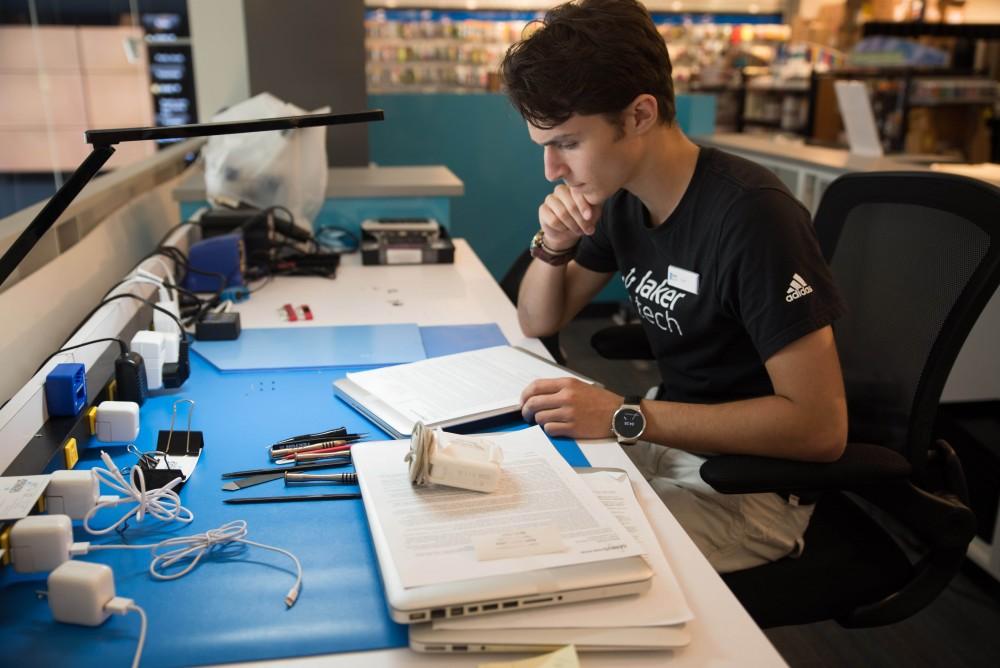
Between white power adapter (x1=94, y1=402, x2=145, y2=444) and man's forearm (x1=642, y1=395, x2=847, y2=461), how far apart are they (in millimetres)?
716

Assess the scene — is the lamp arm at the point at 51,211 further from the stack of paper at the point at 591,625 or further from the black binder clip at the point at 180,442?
the stack of paper at the point at 591,625

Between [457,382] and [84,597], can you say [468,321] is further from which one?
[84,597]

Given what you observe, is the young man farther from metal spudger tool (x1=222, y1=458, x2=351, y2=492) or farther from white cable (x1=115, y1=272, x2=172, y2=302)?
white cable (x1=115, y1=272, x2=172, y2=302)

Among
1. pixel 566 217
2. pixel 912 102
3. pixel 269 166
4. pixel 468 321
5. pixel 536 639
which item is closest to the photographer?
pixel 536 639

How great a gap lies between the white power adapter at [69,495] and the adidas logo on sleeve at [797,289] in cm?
91

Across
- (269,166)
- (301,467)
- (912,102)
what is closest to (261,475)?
(301,467)

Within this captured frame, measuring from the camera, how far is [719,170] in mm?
1288

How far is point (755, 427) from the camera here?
3.81 ft

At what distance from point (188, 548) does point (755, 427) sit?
0.76m

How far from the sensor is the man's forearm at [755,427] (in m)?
1.13

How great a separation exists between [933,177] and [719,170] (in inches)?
13.7

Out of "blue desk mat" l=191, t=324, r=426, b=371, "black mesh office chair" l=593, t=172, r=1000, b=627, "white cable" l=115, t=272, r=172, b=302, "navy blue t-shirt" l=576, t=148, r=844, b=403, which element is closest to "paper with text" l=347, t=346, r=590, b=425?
"blue desk mat" l=191, t=324, r=426, b=371

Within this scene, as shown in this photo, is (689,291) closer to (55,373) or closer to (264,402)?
(264,402)

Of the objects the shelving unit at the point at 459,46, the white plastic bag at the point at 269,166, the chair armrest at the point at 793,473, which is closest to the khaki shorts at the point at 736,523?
the chair armrest at the point at 793,473
